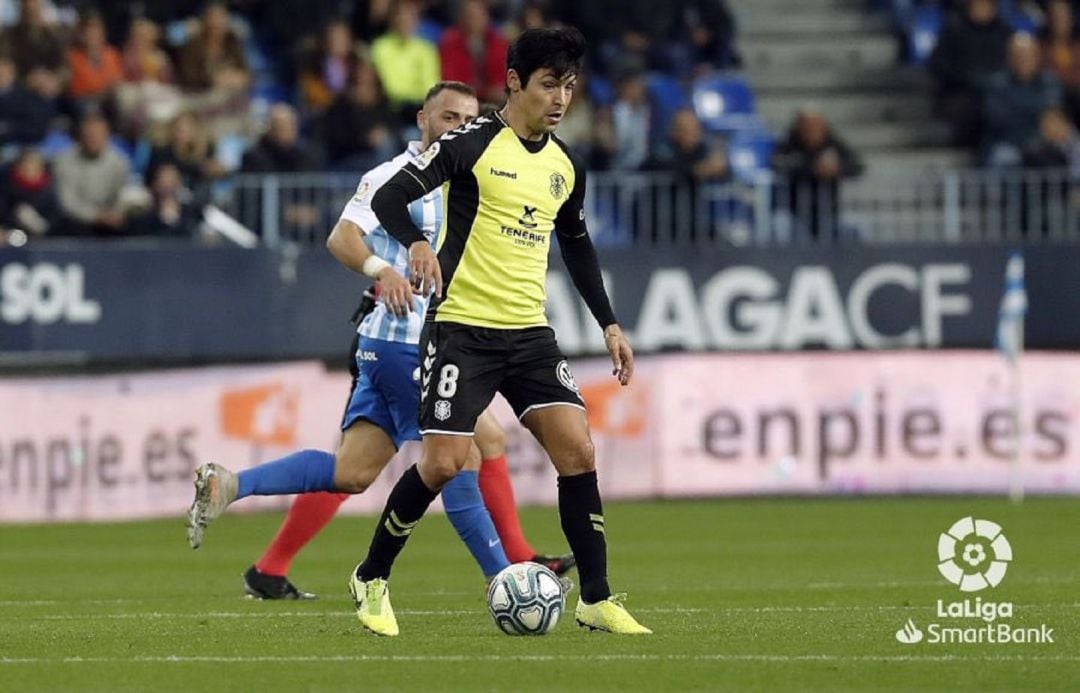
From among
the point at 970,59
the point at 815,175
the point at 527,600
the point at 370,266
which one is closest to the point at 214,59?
the point at 815,175

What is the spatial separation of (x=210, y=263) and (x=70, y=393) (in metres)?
1.77

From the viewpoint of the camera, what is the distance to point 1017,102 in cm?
2238

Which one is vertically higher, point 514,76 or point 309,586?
point 514,76

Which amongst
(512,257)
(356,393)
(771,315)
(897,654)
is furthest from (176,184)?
(897,654)

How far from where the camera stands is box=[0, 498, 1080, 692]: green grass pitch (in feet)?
26.3

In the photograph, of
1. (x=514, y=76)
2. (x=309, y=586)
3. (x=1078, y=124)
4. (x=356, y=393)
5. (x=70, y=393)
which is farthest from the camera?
(x=1078, y=124)

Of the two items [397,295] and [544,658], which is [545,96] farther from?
[544,658]

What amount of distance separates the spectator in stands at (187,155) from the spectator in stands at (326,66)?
168 centimetres

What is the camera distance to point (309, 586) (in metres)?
12.5

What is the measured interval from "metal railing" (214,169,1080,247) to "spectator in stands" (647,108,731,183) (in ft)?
0.32

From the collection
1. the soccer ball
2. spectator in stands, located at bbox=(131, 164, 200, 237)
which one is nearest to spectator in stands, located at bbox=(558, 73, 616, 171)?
spectator in stands, located at bbox=(131, 164, 200, 237)

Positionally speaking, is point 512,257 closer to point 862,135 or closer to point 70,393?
point 70,393

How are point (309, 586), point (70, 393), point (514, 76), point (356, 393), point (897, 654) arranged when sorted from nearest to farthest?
1. point (897, 654)
2. point (514, 76)
3. point (356, 393)
4. point (309, 586)
5. point (70, 393)

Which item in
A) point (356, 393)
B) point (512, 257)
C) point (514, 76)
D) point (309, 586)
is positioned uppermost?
point (514, 76)
